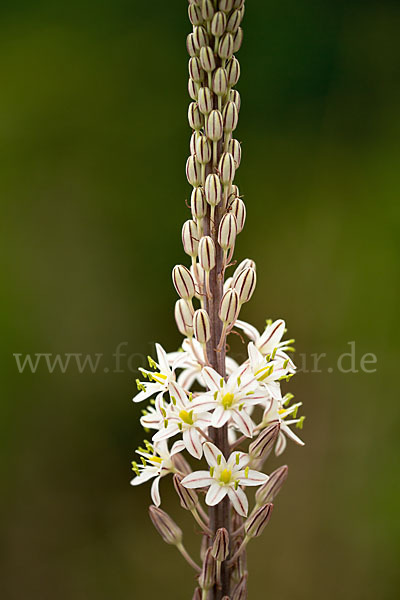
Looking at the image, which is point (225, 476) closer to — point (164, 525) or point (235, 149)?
point (164, 525)

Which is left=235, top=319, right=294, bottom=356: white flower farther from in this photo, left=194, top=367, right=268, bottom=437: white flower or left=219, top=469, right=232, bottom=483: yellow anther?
left=219, top=469, right=232, bottom=483: yellow anther

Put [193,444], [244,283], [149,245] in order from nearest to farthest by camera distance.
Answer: [193,444], [244,283], [149,245]

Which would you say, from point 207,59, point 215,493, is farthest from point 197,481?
point 207,59

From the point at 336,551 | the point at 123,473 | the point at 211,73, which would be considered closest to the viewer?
the point at 211,73

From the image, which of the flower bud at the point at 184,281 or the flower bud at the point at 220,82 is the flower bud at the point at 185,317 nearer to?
the flower bud at the point at 184,281

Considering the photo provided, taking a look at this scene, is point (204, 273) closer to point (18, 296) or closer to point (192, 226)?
point (192, 226)

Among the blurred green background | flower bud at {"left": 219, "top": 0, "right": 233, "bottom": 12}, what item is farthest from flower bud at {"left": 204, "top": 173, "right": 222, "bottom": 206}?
the blurred green background

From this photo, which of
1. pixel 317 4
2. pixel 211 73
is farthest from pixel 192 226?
pixel 317 4
